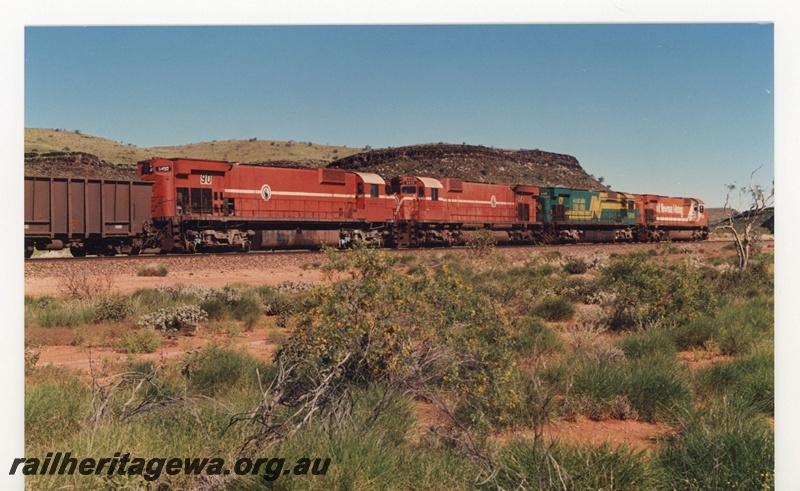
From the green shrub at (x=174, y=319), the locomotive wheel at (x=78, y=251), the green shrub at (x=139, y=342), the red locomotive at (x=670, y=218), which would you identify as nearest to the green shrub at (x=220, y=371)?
the green shrub at (x=139, y=342)

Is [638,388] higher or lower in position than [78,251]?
lower

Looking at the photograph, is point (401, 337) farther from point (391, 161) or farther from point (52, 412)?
point (391, 161)

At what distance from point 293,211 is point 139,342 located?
1269cm

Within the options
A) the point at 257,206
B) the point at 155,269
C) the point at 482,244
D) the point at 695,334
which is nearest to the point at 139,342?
the point at 155,269

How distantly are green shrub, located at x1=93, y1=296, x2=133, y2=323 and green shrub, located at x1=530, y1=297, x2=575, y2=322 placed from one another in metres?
8.48

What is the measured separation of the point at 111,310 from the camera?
1105 cm

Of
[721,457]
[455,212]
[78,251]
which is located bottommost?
[721,457]

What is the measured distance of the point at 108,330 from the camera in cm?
1038

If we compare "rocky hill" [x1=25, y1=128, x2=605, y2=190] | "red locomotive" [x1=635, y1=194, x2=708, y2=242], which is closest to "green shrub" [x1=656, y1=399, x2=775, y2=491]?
"rocky hill" [x1=25, y1=128, x2=605, y2=190]

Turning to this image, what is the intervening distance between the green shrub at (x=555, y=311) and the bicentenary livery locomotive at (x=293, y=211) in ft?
17.6

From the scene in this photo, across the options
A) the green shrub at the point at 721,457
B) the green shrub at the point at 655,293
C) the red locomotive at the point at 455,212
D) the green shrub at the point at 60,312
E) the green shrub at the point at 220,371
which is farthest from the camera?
the red locomotive at the point at 455,212

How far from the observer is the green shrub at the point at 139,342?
9.40 m

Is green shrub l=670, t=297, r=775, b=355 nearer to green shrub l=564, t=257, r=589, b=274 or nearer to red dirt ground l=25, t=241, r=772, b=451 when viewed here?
red dirt ground l=25, t=241, r=772, b=451

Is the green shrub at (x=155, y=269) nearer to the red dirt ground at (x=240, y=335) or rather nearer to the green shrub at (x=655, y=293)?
the red dirt ground at (x=240, y=335)
